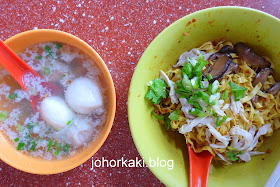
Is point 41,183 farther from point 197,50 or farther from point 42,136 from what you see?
point 197,50

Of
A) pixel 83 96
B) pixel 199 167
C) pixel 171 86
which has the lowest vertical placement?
pixel 199 167

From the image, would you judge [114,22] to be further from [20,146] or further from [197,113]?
[20,146]

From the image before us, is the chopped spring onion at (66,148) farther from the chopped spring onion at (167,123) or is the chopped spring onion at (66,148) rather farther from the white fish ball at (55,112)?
the chopped spring onion at (167,123)

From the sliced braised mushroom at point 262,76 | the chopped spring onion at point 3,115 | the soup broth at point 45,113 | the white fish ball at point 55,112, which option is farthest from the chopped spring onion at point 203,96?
the chopped spring onion at point 3,115

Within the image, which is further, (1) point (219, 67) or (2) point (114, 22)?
(2) point (114, 22)

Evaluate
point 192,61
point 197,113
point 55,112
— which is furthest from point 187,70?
point 55,112

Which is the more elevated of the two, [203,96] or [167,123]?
[203,96]

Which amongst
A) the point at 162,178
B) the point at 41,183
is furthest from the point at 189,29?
the point at 41,183
